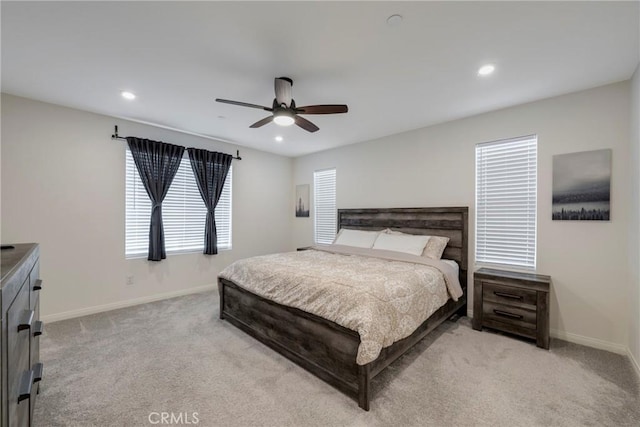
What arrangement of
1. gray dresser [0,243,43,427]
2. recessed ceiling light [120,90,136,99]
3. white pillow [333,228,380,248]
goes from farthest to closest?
white pillow [333,228,380,248] → recessed ceiling light [120,90,136,99] → gray dresser [0,243,43,427]

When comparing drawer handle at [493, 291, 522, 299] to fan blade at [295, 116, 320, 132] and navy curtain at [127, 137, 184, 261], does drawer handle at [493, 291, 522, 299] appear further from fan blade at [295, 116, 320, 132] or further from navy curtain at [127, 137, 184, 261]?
navy curtain at [127, 137, 184, 261]

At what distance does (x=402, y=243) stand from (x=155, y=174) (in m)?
3.73

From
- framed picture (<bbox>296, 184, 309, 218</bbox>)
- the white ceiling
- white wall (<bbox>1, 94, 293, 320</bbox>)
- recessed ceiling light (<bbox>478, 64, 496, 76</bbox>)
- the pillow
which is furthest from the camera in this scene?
framed picture (<bbox>296, 184, 309, 218</bbox>)

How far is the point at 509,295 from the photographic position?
2.86 meters

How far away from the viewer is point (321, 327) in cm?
216

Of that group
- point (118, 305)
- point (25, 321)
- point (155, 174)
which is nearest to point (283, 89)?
point (25, 321)

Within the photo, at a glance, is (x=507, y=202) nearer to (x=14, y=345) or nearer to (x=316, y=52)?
(x=316, y=52)

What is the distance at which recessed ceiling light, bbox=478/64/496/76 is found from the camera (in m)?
2.36

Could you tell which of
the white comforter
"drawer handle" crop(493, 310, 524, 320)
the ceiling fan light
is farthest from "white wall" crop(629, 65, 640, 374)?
the ceiling fan light

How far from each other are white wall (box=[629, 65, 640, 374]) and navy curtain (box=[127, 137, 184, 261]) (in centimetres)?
537

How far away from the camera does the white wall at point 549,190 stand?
8.54ft

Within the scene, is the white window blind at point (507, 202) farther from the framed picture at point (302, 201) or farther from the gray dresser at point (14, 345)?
the gray dresser at point (14, 345)

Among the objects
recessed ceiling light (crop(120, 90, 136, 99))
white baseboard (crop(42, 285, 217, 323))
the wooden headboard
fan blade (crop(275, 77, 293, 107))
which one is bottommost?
white baseboard (crop(42, 285, 217, 323))

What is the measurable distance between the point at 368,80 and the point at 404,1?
0.98m
